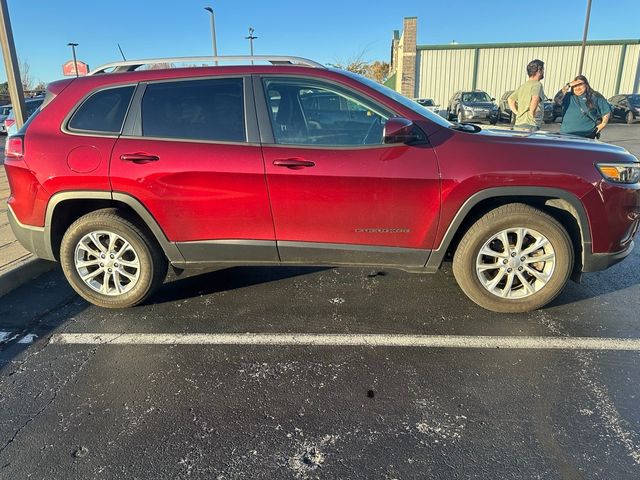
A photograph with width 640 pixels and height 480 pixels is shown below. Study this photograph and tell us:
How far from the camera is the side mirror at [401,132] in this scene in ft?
9.81

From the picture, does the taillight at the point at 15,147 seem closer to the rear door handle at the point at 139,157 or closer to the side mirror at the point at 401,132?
the rear door handle at the point at 139,157

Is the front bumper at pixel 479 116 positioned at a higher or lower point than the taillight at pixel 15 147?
lower

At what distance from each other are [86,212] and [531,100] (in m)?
5.27

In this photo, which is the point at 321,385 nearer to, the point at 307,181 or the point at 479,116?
the point at 307,181

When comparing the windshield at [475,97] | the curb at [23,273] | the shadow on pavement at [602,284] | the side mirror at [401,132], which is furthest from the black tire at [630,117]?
the curb at [23,273]

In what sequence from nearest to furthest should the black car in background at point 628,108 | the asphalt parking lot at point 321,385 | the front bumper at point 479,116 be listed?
the asphalt parking lot at point 321,385
the front bumper at point 479,116
the black car in background at point 628,108

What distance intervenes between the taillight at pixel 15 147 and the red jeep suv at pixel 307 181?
0.01 m

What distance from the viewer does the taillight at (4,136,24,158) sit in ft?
11.3

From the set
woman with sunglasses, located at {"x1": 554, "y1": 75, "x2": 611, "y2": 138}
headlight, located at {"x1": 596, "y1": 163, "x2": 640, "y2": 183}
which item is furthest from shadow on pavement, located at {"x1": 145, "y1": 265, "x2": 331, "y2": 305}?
woman with sunglasses, located at {"x1": 554, "y1": 75, "x2": 611, "y2": 138}

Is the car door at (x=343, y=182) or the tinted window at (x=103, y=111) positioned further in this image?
the tinted window at (x=103, y=111)

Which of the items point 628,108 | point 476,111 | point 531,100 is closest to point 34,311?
point 531,100

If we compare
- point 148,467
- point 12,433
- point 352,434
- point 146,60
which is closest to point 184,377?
point 148,467

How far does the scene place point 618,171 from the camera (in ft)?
10.4

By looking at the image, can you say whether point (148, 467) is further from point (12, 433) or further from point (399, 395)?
point (399, 395)
